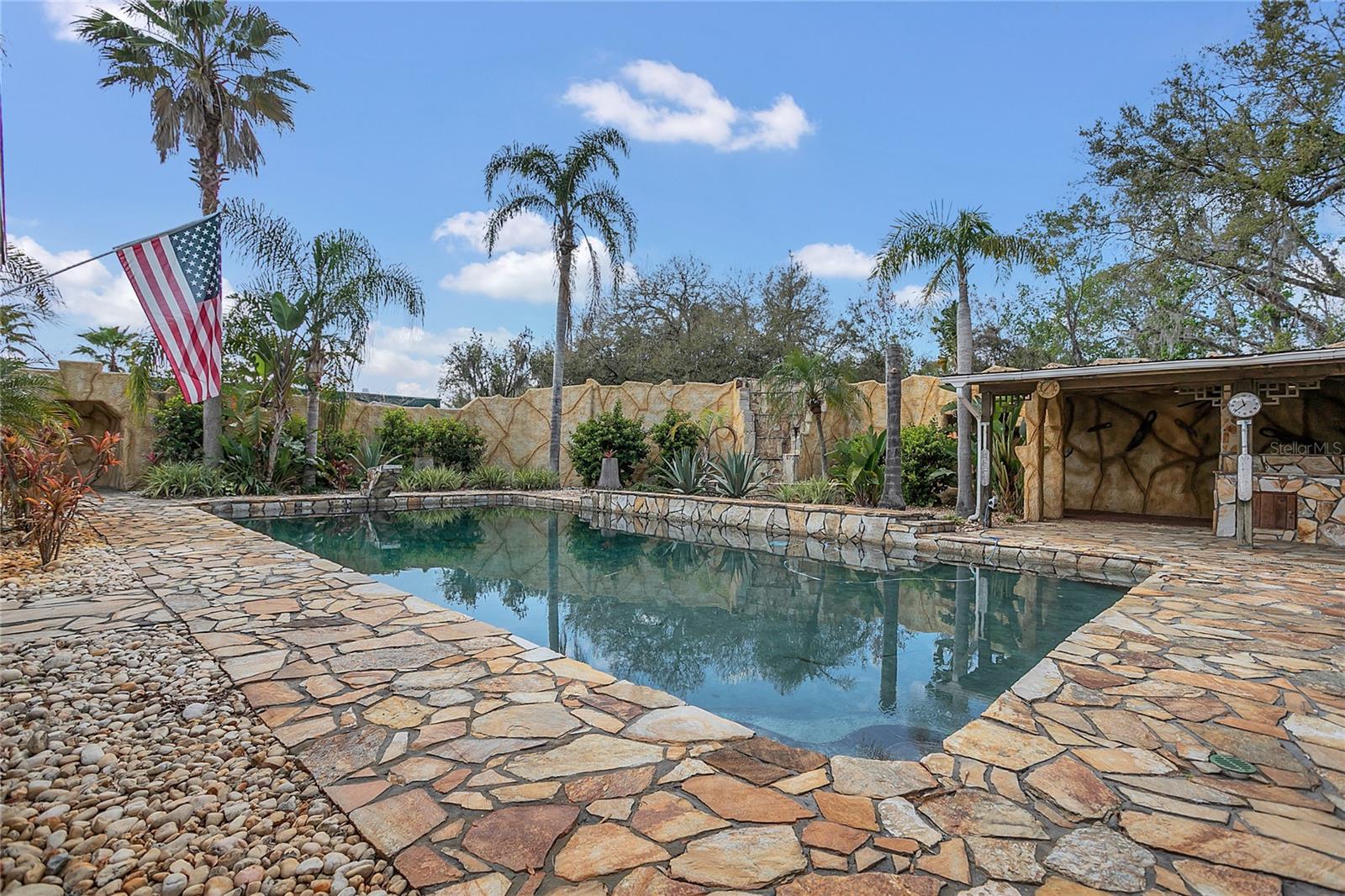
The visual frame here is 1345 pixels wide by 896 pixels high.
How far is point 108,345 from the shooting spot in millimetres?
15289

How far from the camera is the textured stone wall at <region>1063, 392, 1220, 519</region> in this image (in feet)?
32.1

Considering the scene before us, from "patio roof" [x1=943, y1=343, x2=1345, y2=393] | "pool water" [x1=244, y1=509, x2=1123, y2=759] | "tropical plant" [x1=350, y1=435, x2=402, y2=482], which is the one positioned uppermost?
"patio roof" [x1=943, y1=343, x2=1345, y2=393]

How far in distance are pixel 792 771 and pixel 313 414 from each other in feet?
40.3

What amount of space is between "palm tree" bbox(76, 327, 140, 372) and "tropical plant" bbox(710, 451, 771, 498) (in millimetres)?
13497

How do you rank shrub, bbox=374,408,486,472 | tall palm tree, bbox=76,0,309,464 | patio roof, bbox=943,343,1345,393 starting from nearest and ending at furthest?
patio roof, bbox=943,343,1345,393 < tall palm tree, bbox=76,0,309,464 < shrub, bbox=374,408,486,472

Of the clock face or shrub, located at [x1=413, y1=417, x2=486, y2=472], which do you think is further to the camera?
shrub, located at [x1=413, y1=417, x2=486, y2=472]

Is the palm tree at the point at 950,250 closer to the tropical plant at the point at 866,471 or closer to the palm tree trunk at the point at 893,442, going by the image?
the tropical plant at the point at 866,471

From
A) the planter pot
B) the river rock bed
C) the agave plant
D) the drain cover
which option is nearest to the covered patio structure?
the agave plant

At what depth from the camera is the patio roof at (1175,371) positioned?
21.5 feet

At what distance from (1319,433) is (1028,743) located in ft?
31.2

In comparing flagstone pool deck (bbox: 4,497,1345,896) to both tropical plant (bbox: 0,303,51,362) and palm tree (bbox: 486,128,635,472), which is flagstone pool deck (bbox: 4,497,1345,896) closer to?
tropical plant (bbox: 0,303,51,362)

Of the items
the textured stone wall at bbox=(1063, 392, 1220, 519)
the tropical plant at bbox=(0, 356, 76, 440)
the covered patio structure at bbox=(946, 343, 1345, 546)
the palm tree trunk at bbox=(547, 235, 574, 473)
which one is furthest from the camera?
the palm tree trunk at bbox=(547, 235, 574, 473)

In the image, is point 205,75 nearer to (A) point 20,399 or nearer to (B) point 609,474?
(A) point 20,399

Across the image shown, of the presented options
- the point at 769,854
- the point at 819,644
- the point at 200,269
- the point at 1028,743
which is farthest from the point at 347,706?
the point at 200,269
